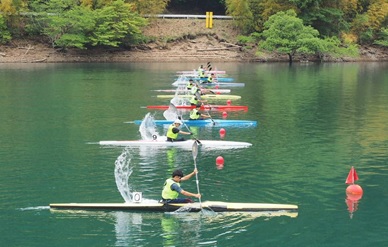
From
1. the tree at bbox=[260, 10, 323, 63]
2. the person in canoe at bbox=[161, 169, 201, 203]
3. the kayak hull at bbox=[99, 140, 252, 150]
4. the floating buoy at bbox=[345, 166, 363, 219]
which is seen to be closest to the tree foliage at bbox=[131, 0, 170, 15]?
the tree at bbox=[260, 10, 323, 63]

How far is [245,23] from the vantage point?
86.0 metres

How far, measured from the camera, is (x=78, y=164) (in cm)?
2316

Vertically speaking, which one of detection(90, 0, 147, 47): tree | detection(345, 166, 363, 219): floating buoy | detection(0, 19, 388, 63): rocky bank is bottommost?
detection(345, 166, 363, 219): floating buoy

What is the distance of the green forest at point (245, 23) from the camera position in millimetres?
78188

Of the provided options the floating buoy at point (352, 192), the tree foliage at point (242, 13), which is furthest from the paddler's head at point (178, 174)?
the tree foliage at point (242, 13)

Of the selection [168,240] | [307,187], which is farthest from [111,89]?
[168,240]

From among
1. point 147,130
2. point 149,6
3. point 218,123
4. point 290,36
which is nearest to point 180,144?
point 147,130

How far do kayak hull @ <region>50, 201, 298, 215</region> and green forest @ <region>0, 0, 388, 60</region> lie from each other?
62.1 metres

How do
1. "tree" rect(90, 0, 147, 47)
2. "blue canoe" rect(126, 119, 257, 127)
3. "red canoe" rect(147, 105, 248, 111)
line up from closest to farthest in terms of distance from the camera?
1. "blue canoe" rect(126, 119, 257, 127)
2. "red canoe" rect(147, 105, 248, 111)
3. "tree" rect(90, 0, 147, 47)

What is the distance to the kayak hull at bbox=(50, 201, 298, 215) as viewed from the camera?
1709 cm

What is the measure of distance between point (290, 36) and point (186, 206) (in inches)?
2547

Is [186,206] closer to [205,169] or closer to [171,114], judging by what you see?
[205,169]

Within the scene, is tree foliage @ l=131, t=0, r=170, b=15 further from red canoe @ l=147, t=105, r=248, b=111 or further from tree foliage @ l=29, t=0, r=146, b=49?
red canoe @ l=147, t=105, r=248, b=111

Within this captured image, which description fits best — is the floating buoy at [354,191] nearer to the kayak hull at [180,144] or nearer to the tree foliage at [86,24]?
the kayak hull at [180,144]
